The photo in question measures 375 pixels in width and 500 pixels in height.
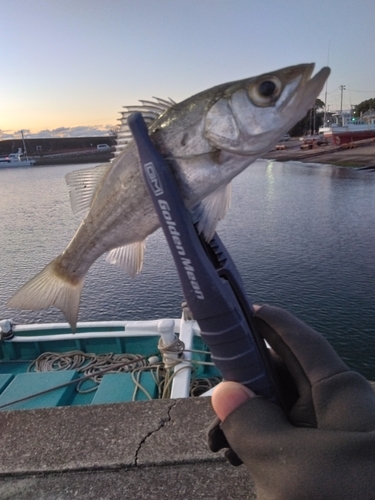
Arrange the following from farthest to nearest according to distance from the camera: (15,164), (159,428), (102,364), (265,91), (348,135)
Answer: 1. (15,164)
2. (348,135)
3. (102,364)
4. (159,428)
5. (265,91)

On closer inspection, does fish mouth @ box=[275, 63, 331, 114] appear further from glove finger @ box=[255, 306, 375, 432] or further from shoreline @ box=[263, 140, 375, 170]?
shoreline @ box=[263, 140, 375, 170]

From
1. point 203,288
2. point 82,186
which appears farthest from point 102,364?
point 203,288

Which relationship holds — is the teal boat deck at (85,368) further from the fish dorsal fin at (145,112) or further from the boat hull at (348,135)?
the boat hull at (348,135)

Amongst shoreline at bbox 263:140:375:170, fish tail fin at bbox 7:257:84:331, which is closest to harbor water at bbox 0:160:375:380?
fish tail fin at bbox 7:257:84:331

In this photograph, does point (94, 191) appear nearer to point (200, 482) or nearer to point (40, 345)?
point (200, 482)

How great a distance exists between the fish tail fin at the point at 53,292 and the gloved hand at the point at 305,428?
1326 mm

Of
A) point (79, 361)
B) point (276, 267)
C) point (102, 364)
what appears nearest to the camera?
point (102, 364)

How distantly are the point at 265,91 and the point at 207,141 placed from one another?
0.44 m

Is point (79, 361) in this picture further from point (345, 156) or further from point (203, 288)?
point (345, 156)

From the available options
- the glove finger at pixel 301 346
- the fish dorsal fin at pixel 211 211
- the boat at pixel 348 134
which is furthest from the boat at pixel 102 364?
the boat at pixel 348 134

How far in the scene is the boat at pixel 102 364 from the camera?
6480 mm

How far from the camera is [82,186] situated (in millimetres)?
2951

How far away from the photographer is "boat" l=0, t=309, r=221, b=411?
21.3 ft

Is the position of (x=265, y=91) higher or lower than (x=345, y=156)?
higher
